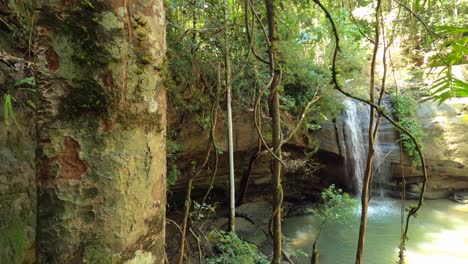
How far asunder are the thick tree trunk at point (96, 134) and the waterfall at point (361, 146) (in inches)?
278

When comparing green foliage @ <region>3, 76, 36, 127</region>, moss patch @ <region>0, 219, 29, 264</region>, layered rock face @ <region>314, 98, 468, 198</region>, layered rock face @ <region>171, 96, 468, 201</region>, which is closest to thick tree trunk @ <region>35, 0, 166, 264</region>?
green foliage @ <region>3, 76, 36, 127</region>

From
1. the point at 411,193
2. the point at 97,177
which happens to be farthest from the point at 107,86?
the point at 411,193

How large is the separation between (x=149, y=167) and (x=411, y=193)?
8614 mm

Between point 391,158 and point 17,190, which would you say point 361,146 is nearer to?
point 391,158

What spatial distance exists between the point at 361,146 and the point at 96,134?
783 centimetres

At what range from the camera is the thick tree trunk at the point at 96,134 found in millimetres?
564

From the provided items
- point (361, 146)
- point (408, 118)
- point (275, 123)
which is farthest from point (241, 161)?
point (408, 118)

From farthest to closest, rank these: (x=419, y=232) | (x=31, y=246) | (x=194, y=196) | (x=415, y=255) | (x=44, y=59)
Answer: (x=194, y=196) → (x=419, y=232) → (x=415, y=255) → (x=31, y=246) → (x=44, y=59)

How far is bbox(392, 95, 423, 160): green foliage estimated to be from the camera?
7367mm

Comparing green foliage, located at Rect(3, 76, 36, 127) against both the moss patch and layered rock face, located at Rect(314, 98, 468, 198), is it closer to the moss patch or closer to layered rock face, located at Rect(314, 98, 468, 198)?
the moss patch

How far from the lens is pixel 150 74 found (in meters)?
0.68

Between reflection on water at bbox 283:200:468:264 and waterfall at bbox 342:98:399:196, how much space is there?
810mm

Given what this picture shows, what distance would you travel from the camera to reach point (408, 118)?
773 centimetres

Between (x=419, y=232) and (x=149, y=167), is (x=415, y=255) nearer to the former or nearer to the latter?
(x=419, y=232)
